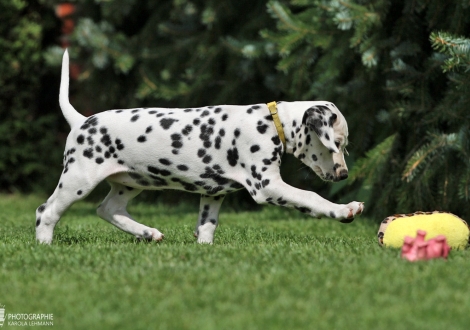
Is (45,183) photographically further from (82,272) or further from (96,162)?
(82,272)

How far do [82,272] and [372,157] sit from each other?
11.9 ft

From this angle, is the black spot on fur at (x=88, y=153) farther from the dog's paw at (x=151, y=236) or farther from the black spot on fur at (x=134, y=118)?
the dog's paw at (x=151, y=236)

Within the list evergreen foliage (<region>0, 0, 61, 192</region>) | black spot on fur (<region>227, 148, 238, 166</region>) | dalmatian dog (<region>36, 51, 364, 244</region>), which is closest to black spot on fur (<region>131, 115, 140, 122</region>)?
dalmatian dog (<region>36, 51, 364, 244</region>)

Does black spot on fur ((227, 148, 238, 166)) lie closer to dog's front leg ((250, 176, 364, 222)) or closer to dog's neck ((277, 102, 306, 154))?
dog's front leg ((250, 176, 364, 222))

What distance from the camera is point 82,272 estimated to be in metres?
4.36

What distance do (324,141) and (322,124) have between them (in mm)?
112

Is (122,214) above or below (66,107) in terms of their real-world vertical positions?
below

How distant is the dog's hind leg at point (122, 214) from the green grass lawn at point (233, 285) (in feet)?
0.35

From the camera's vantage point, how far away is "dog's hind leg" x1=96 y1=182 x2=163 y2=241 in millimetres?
5719

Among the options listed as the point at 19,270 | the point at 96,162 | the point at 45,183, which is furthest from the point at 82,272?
the point at 45,183

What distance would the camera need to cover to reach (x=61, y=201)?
546 cm

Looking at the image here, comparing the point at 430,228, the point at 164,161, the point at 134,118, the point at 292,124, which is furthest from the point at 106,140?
the point at 430,228

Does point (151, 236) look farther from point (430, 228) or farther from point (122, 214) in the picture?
point (430, 228)

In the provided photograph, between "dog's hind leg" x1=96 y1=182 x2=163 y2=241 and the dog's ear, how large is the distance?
145 cm
